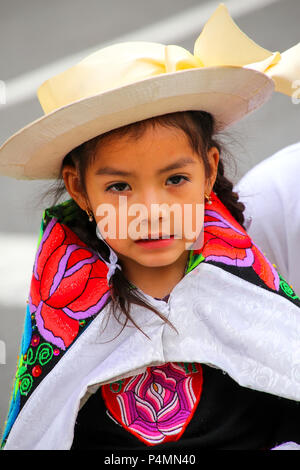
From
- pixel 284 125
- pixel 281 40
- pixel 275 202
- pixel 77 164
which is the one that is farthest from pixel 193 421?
pixel 281 40

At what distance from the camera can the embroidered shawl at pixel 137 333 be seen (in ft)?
4.08

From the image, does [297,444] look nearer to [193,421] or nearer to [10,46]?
[193,421]

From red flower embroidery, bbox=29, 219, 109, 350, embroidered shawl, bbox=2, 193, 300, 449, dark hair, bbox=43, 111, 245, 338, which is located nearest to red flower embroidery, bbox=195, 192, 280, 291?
embroidered shawl, bbox=2, 193, 300, 449

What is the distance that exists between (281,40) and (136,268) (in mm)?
2309

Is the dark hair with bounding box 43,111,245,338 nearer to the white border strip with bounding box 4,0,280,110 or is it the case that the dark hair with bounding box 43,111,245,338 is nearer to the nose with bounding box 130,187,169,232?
the nose with bounding box 130,187,169,232

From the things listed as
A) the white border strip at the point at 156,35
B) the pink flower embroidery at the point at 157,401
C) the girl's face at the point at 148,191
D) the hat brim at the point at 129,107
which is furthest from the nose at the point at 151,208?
the white border strip at the point at 156,35

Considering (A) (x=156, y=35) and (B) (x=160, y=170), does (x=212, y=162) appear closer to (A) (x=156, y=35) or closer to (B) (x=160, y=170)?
(B) (x=160, y=170)

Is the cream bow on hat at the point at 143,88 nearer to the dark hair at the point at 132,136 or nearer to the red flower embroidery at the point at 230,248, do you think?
Result: the dark hair at the point at 132,136

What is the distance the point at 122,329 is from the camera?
1.26m

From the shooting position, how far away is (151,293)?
4.35ft

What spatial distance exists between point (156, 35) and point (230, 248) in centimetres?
222

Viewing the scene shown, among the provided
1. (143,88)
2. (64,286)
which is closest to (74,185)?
(64,286)

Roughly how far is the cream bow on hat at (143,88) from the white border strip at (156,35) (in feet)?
6.46

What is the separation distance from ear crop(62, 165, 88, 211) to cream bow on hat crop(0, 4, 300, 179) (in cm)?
2
